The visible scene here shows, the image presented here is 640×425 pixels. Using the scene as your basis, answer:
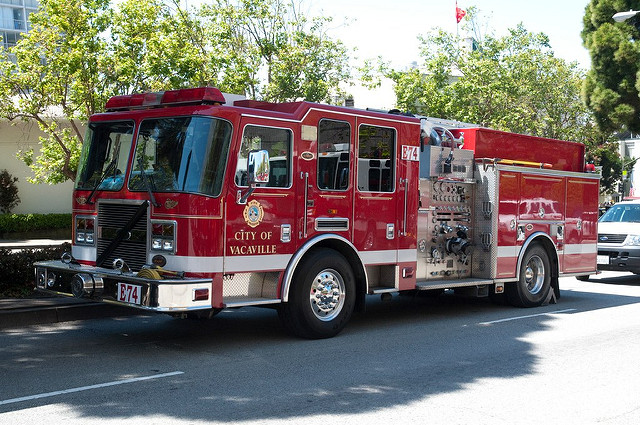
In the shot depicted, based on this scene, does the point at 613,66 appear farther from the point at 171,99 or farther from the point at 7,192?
the point at 7,192

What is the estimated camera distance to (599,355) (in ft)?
27.1

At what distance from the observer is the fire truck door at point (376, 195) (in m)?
9.13

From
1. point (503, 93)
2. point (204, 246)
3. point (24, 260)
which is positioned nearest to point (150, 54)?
point (24, 260)

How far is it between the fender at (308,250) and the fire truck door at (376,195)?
0.12 meters

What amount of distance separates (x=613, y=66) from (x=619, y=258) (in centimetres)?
1295

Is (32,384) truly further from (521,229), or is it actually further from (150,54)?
(150,54)

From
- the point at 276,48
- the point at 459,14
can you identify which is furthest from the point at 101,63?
the point at 459,14

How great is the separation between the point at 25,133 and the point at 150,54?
1496 centimetres

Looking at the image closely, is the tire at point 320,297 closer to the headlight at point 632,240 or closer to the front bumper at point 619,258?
the front bumper at point 619,258

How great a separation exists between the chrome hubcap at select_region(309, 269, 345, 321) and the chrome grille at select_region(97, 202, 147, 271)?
78.2 inches

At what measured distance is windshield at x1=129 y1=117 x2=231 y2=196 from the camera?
7684 millimetres

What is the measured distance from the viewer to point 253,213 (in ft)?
26.3

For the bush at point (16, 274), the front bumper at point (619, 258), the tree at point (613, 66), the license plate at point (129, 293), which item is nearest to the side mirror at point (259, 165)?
the license plate at point (129, 293)

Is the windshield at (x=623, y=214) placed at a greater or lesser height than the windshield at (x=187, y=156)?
lesser
